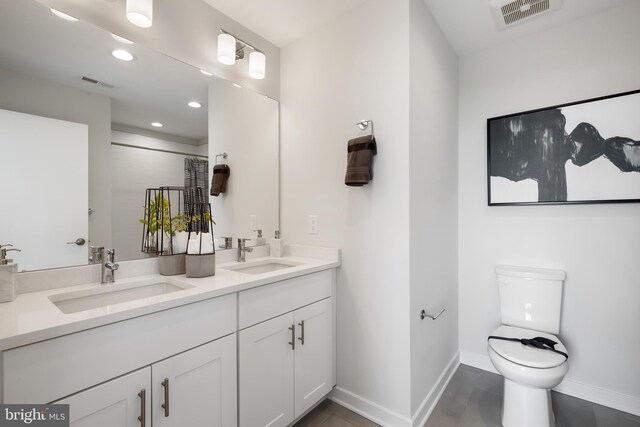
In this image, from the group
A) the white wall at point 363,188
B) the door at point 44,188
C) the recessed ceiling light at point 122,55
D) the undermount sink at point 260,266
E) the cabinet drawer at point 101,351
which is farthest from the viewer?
the undermount sink at point 260,266

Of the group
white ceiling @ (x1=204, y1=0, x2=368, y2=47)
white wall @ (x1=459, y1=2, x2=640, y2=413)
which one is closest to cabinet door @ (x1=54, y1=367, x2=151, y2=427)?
white ceiling @ (x1=204, y1=0, x2=368, y2=47)

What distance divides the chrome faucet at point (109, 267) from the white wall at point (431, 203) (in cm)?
148

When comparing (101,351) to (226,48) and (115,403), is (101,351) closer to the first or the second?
(115,403)

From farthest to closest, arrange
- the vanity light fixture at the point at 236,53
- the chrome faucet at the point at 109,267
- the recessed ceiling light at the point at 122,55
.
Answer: the vanity light fixture at the point at 236,53 → the recessed ceiling light at the point at 122,55 → the chrome faucet at the point at 109,267

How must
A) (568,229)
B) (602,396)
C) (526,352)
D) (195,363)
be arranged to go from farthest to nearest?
(568,229) < (602,396) < (526,352) < (195,363)

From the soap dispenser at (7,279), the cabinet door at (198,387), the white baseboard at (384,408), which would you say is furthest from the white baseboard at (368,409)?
the soap dispenser at (7,279)

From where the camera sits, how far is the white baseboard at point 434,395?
1700 mm

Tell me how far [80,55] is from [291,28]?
1271mm

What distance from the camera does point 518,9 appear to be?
1.84 meters

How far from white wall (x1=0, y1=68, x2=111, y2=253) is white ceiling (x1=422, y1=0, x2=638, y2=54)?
1918 mm

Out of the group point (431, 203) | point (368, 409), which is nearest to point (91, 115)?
point (431, 203)

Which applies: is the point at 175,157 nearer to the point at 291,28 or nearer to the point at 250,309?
the point at 250,309

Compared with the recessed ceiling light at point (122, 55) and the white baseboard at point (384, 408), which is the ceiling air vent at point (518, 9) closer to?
the recessed ceiling light at point (122, 55)

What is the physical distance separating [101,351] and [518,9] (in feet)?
8.94
